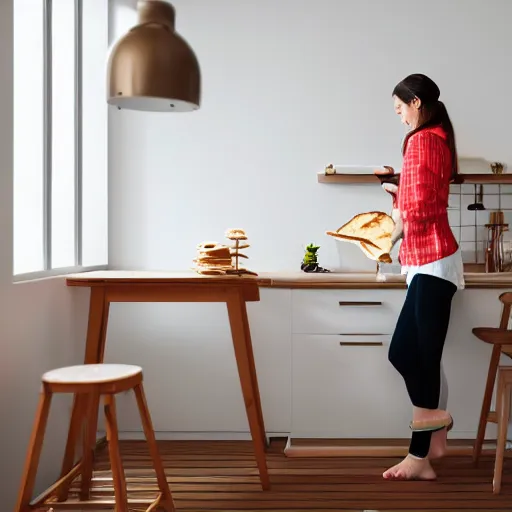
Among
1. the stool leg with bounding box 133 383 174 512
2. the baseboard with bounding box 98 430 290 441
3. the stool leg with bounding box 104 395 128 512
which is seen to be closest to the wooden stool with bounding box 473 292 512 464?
the baseboard with bounding box 98 430 290 441

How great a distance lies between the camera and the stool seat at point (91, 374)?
1928mm

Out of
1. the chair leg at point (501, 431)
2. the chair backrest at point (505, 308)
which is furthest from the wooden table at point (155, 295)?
the chair backrest at point (505, 308)

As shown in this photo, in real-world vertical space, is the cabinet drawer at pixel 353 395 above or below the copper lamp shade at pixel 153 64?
below

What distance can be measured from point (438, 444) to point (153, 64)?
200 centimetres

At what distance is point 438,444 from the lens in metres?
2.98

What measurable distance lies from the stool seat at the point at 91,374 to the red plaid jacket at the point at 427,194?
141 centimetres

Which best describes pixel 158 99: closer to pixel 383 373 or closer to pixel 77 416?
pixel 77 416

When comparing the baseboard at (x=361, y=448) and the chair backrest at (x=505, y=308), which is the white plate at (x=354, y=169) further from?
the baseboard at (x=361, y=448)

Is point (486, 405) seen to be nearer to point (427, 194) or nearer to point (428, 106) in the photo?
point (427, 194)

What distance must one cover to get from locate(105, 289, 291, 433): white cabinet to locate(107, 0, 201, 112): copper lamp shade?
1.56 meters

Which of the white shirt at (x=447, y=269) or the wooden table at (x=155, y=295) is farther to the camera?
the white shirt at (x=447, y=269)

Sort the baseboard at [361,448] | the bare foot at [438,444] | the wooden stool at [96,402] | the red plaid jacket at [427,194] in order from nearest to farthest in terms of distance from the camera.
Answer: the wooden stool at [96,402]
the red plaid jacket at [427,194]
the bare foot at [438,444]
the baseboard at [361,448]

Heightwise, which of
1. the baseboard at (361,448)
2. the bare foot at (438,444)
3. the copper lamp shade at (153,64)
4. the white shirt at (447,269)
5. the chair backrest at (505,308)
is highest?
the copper lamp shade at (153,64)

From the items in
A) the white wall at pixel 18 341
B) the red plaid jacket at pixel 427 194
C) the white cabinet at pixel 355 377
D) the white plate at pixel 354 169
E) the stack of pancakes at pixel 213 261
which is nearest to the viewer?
the white wall at pixel 18 341
